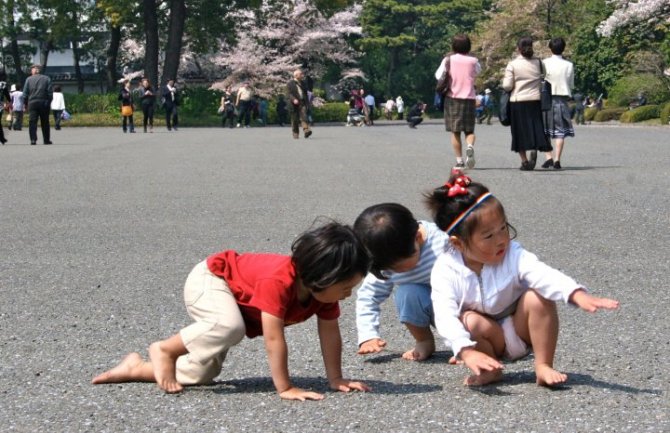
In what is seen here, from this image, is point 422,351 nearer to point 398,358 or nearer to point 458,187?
point 398,358

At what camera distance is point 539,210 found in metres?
9.43

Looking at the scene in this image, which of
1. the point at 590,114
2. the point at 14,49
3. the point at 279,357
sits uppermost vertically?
the point at 14,49

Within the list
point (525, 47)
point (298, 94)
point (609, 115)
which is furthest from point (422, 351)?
point (609, 115)

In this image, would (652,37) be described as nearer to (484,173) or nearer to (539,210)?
(484,173)

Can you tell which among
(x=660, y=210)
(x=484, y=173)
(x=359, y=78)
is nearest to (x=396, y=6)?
(x=359, y=78)

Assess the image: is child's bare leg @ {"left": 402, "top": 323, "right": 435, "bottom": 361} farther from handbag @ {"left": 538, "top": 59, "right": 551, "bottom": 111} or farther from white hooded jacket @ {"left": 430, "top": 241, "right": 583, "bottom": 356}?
handbag @ {"left": 538, "top": 59, "right": 551, "bottom": 111}

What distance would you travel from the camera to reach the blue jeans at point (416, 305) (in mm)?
4230

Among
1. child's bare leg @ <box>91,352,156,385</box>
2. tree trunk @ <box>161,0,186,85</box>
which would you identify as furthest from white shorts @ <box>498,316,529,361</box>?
tree trunk @ <box>161,0,186,85</box>

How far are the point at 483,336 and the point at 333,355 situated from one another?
20.8 inches

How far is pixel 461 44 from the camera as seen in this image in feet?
44.2

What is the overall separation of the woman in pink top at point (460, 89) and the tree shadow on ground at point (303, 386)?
31.8ft

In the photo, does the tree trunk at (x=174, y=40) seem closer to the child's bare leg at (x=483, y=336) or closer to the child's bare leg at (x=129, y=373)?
the child's bare leg at (x=129, y=373)

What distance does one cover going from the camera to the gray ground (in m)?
3.50

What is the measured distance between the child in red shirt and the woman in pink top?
32.4 feet
